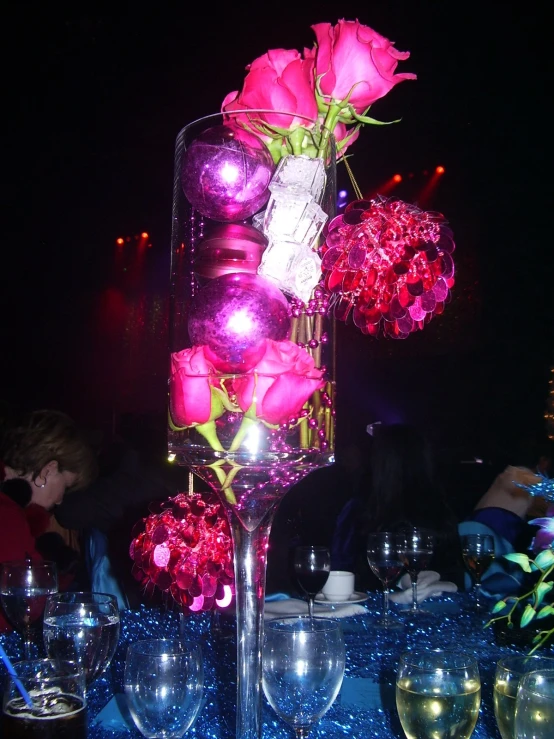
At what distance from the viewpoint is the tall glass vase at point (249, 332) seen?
65 cm

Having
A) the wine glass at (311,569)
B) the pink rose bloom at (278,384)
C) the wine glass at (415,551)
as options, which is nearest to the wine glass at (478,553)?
the wine glass at (415,551)

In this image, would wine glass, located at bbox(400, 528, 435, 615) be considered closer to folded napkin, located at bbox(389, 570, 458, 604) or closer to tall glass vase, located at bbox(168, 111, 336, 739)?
folded napkin, located at bbox(389, 570, 458, 604)

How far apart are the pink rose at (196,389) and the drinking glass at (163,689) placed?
279 mm

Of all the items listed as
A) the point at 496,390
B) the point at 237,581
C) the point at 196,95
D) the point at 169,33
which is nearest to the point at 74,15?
the point at 169,33

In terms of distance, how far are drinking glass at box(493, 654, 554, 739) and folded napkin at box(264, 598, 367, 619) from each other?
0.77 m

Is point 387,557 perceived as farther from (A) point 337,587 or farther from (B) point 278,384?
(B) point 278,384

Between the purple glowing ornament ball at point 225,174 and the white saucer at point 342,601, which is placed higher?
the purple glowing ornament ball at point 225,174

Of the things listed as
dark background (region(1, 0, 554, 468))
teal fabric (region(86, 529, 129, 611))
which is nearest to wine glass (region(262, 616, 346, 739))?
teal fabric (region(86, 529, 129, 611))

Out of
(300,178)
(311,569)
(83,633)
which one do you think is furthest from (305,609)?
(300,178)

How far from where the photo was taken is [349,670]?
1.11 meters

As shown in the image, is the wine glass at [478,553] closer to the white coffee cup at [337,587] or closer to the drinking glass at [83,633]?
the white coffee cup at [337,587]

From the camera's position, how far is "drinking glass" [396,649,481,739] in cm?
70

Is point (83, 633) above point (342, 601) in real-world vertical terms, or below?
above

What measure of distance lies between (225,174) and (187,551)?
1.87ft
